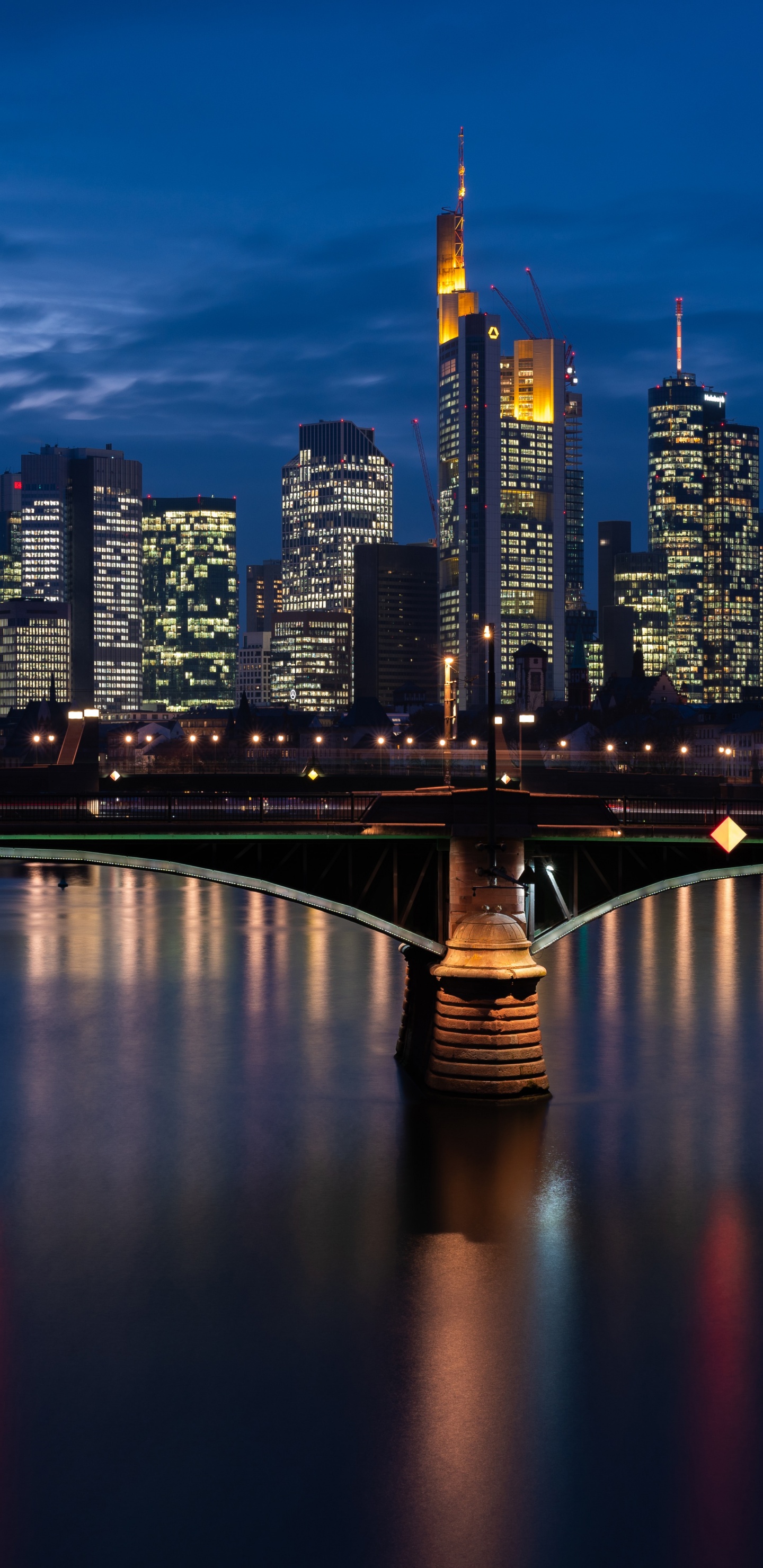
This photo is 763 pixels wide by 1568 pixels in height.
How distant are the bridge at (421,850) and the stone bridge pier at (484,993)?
0.39 ft

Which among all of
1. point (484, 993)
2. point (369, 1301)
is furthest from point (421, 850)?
point (369, 1301)

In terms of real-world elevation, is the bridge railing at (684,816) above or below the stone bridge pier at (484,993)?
above

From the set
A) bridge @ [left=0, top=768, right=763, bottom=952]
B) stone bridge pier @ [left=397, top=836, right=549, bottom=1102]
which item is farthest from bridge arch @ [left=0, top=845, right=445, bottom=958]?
stone bridge pier @ [left=397, top=836, right=549, bottom=1102]

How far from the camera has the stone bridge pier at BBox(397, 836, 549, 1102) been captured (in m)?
47.1

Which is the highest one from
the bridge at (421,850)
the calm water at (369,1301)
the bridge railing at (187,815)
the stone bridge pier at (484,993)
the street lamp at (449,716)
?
the street lamp at (449,716)

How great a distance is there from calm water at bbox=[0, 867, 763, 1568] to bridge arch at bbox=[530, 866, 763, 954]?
544cm

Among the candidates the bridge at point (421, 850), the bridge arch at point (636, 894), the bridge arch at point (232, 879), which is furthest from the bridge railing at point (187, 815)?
the bridge arch at point (636, 894)

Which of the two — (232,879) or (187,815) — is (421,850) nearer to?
(232,879)

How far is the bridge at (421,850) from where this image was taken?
4822cm

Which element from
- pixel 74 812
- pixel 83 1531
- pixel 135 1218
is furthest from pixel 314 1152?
pixel 83 1531

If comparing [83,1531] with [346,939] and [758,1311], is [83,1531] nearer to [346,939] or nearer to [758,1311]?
[758,1311]

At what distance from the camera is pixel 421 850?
50.7 m

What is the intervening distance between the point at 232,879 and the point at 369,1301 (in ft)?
53.8

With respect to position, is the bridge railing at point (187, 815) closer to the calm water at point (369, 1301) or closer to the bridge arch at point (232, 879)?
the bridge arch at point (232, 879)
